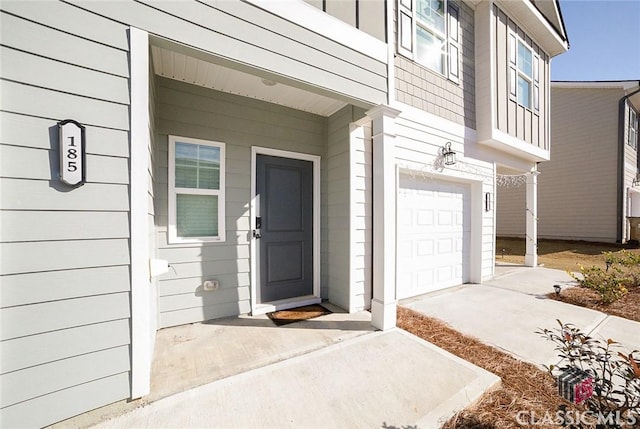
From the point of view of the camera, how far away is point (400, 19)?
3584 mm

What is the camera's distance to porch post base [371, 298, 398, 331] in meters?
2.71

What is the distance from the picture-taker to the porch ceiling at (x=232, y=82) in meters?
2.41

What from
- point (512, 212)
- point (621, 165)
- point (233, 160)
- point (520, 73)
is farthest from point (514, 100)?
point (512, 212)

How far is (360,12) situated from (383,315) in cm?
311

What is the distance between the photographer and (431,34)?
4.03 meters

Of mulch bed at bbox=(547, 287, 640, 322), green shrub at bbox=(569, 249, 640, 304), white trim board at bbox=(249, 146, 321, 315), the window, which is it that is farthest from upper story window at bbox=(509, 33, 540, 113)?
the window

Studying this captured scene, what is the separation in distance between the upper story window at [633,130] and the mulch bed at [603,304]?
9.67 metres

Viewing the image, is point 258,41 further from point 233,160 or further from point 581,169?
point 581,169

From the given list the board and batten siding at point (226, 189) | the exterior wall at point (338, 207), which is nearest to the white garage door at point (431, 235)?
the exterior wall at point (338, 207)

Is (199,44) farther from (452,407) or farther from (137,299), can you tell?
(452,407)

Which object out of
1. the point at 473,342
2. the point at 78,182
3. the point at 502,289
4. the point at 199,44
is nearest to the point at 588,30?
the point at 502,289

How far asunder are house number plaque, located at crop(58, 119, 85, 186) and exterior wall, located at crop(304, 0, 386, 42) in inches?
80.9

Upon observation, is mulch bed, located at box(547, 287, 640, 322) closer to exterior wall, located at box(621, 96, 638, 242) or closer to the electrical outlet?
the electrical outlet

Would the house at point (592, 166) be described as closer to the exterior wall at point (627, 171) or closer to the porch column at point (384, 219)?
the exterior wall at point (627, 171)
